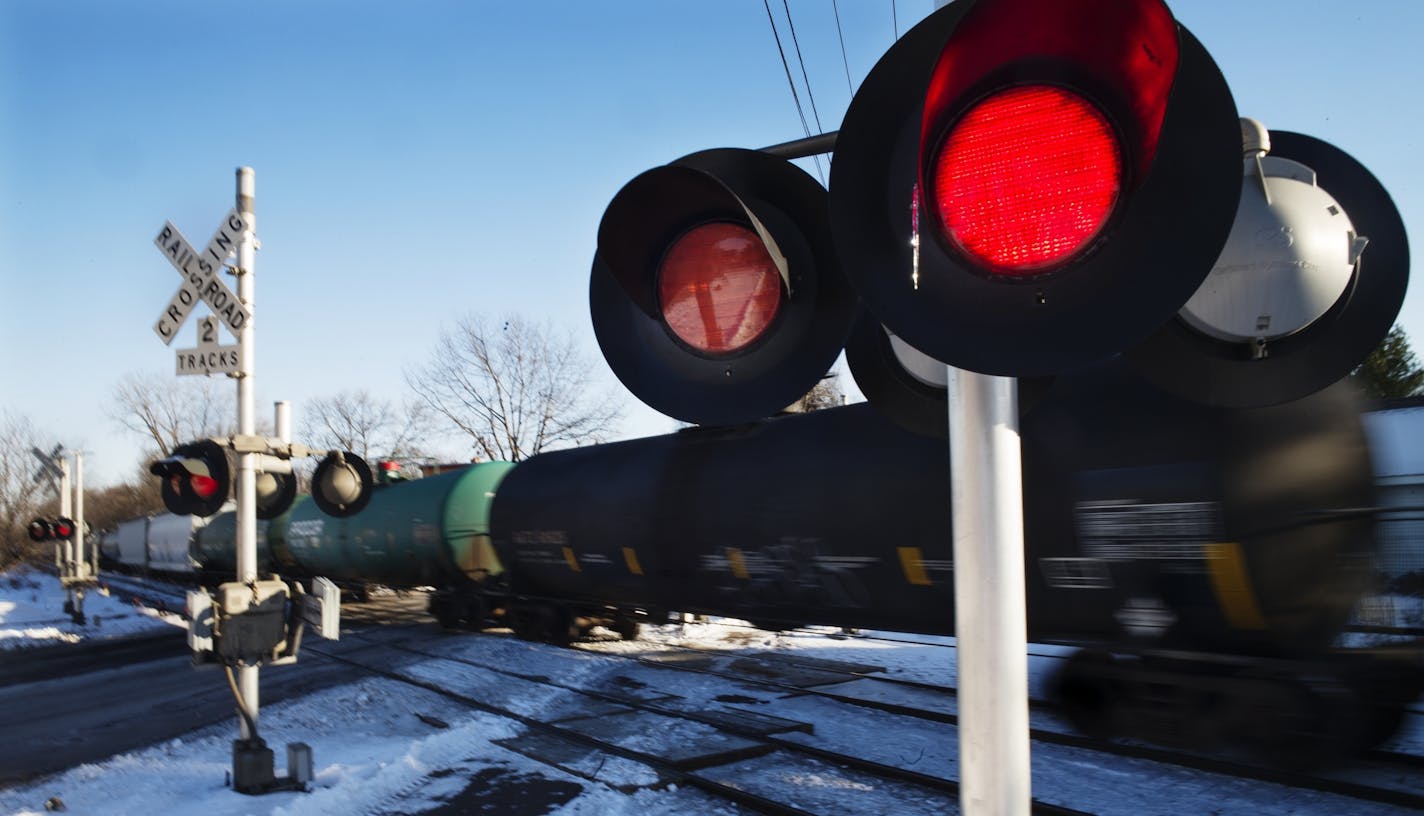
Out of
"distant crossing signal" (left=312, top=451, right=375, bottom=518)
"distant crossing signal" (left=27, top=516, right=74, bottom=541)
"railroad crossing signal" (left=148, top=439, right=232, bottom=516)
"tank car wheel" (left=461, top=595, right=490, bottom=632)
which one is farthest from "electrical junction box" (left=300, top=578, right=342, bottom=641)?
"distant crossing signal" (left=27, top=516, right=74, bottom=541)

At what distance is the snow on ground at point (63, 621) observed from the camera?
64.3 feet

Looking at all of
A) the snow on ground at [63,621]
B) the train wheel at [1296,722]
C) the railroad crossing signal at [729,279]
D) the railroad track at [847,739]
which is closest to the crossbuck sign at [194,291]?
the railroad track at [847,739]

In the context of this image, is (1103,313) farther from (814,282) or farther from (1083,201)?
(814,282)

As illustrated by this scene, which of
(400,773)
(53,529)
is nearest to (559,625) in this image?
(400,773)

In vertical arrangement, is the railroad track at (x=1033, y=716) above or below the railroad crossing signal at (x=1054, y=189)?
below

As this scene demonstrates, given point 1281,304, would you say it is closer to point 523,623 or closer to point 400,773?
point 400,773

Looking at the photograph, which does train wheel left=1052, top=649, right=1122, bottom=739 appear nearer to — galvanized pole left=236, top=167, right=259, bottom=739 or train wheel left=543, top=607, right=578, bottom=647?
galvanized pole left=236, top=167, right=259, bottom=739

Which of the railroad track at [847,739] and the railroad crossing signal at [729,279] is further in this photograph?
the railroad track at [847,739]

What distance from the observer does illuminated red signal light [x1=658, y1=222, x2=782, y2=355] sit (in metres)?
2.19

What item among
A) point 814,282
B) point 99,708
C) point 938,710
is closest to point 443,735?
point 938,710

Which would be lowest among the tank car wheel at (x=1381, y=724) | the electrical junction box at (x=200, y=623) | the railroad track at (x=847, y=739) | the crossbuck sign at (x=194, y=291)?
the railroad track at (x=847, y=739)

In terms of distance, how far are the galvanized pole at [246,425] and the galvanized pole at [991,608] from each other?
6928mm

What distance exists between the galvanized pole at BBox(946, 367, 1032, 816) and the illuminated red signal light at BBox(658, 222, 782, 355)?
2.26 ft

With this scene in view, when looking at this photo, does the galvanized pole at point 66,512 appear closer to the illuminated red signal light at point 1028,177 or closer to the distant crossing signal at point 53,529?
the distant crossing signal at point 53,529
